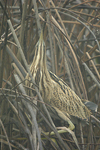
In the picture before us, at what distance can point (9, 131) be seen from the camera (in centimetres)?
171

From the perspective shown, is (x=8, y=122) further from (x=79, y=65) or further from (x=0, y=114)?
(x=79, y=65)

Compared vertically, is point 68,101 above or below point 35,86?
below

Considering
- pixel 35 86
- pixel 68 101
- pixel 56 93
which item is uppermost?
pixel 35 86

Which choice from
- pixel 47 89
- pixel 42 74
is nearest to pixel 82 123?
pixel 47 89

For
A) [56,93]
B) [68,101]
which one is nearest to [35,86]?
[56,93]

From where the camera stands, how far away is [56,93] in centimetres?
213

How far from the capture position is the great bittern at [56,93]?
1.92m

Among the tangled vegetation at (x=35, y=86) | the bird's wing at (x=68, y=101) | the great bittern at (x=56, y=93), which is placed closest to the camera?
the tangled vegetation at (x=35, y=86)

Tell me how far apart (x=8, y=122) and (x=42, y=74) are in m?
0.53

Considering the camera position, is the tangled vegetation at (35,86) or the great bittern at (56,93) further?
the great bittern at (56,93)

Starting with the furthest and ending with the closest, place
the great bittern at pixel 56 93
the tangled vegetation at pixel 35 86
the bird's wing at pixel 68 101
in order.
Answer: the bird's wing at pixel 68 101, the great bittern at pixel 56 93, the tangled vegetation at pixel 35 86

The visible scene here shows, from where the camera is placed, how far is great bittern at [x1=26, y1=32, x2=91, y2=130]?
192 centimetres

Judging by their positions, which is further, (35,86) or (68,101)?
(68,101)

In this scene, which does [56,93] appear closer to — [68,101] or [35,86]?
[68,101]
